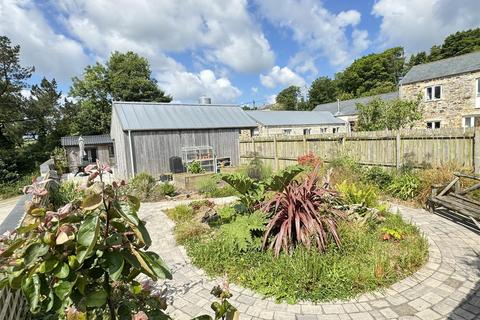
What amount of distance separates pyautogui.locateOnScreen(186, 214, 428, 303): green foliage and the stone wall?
58.5 feet

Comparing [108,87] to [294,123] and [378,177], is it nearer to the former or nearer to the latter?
[294,123]

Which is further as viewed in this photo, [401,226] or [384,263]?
[401,226]

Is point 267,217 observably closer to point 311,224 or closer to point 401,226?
point 311,224

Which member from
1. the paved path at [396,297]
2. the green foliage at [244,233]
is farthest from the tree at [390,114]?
the green foliage at [244,233]

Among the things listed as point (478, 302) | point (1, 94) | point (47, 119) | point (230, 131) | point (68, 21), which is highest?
point (68, 21)

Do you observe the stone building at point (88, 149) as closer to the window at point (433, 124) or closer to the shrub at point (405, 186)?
the shrub at point (405, 186)

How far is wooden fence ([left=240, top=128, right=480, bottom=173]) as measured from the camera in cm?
685

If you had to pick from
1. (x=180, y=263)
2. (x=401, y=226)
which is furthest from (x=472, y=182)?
(x=180, y=263)

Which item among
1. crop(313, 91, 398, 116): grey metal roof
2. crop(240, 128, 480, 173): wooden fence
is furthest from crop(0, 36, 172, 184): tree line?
crop(313, 91, 398, 116): grey metal roof

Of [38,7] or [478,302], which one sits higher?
[38,7]

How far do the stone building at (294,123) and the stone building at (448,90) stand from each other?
639 centimetres

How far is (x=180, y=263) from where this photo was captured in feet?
13.5

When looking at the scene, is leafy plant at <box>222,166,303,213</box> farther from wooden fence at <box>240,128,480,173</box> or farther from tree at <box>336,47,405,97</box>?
tree at <box>336,47,405,97</box>

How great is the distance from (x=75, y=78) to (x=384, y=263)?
32.5 meters
